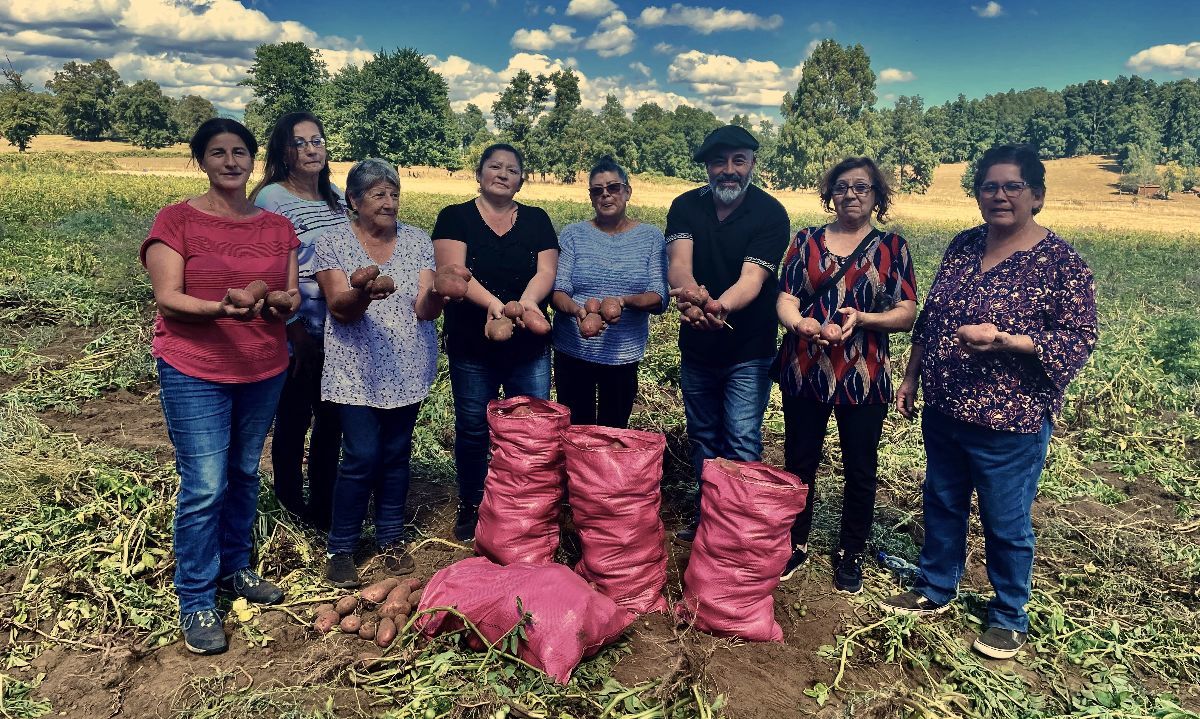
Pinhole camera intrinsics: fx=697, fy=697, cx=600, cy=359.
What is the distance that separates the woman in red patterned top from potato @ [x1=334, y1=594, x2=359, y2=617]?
1.92 metres

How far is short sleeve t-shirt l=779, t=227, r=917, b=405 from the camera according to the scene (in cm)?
275

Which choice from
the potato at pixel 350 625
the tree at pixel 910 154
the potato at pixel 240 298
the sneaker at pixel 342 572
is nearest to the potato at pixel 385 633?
the potato at pixel 350 625

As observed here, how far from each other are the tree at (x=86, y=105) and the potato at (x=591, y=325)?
74.0 meters

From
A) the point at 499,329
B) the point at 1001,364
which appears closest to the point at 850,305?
the point at 1001,364

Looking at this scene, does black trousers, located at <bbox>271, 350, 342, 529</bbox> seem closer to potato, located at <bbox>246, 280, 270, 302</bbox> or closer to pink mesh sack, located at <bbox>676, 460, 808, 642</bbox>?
potato, located at <bbox>246, 280, 270, 302</bbox>

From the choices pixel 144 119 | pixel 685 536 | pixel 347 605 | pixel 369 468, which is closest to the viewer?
pixel 347 605

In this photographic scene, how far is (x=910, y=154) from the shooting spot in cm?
5203

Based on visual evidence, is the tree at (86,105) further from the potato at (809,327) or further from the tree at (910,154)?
the potato at (809,327)

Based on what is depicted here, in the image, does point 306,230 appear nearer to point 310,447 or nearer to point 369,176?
point 369,176

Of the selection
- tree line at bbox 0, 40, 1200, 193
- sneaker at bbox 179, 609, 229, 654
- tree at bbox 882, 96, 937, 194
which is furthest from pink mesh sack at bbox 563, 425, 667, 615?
tree at bbox 882, 96, 937, 194

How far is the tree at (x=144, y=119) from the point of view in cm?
5694

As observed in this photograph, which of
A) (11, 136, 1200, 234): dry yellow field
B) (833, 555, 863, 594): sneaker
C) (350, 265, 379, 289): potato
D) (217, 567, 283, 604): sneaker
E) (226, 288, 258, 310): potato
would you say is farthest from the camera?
(11, 136, 1200, 234): dry yellow field

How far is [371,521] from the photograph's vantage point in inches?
139

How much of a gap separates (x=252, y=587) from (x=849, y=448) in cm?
249
